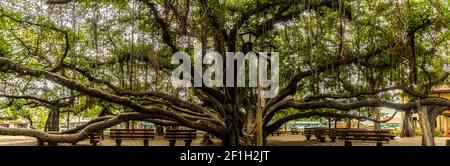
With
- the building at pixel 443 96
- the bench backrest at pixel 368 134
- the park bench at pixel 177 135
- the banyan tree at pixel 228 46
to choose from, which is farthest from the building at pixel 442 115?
the park bench at pixel 177 135

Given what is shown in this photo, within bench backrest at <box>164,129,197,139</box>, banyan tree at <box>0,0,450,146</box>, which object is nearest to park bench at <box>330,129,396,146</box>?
banyan tree at <box>0,0,450,146</box>

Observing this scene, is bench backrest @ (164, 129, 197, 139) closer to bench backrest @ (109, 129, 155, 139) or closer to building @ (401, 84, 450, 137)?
bench backrest @ (109, 129, 155, 139)

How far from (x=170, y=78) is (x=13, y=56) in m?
5.56

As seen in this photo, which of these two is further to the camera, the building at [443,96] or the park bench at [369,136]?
the building at [443,96]

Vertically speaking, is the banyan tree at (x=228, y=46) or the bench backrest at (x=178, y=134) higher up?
the banyan tree at (x=228, y=46)

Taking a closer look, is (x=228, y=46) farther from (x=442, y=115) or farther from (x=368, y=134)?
(x=442, y=115)

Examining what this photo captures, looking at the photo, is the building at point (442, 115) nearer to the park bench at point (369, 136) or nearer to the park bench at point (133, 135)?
the park bench at point (369, 136)

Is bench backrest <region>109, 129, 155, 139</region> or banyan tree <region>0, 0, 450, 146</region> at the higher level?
banyan tree <region>0, 0, 450, 146</region>

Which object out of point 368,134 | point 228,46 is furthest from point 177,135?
point 368,134

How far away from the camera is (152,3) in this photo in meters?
9.66

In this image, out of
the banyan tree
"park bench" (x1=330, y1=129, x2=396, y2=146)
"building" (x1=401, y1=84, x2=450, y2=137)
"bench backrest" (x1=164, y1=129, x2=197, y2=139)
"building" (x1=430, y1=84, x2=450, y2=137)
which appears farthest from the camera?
"building" (x1=430, y1=84, x2=450, y2=137)

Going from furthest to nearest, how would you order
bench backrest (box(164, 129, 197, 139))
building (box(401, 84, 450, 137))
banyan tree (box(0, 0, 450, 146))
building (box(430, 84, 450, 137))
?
building (box(430, 84, 450, 137)) < building (box(401, 84, 450, 137)) < bench backrest (box(164, 129, 197, 139)) < banyan tree (box(0, 0, 450, 146))

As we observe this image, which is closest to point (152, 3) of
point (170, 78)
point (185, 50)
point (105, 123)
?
point (185, 50)

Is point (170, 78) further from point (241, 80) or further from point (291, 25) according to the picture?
point (291, 25)
